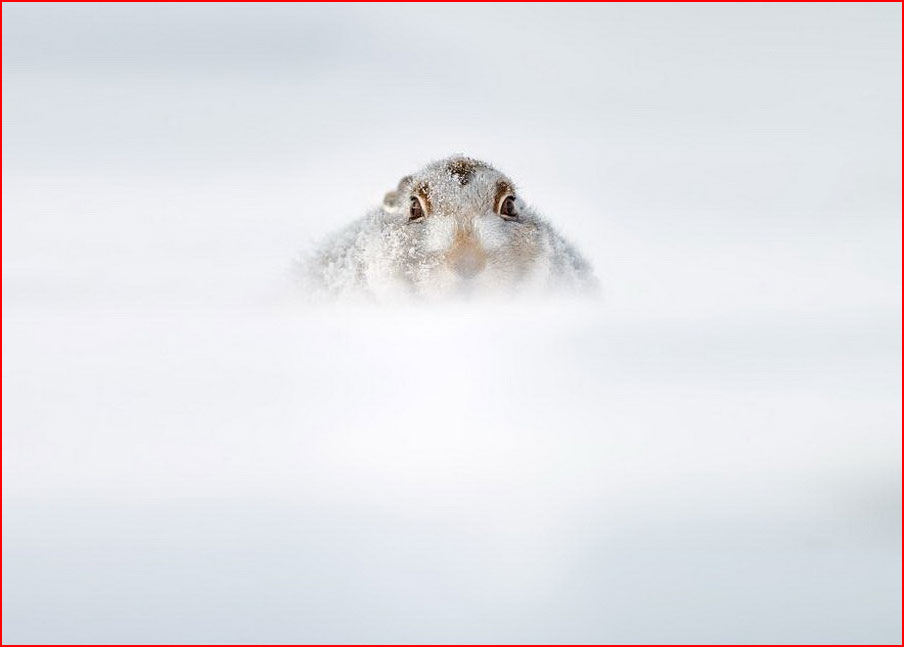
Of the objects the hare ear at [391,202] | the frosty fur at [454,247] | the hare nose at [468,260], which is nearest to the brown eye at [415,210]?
the frosty fur at [454,247]

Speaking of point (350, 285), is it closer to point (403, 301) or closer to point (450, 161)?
point (403, 301)

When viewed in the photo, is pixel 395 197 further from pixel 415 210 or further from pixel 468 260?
pixel 468 260

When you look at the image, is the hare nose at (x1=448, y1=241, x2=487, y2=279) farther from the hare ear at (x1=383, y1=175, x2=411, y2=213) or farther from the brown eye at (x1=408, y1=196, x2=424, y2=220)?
the hare ear at (x1=383, y1=175, x2=411, y2=213)

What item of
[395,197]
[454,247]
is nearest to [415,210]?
[395,197]

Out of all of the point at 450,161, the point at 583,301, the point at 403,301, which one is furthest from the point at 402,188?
the point at 583,301

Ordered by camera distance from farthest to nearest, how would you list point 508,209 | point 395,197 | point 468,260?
1. point 395,197
2. point 508,209
3. point 468,260
